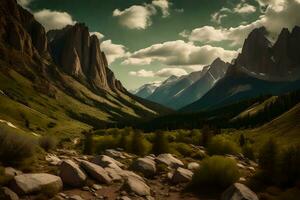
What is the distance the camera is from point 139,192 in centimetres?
2830

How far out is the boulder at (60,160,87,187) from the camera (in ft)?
88.4

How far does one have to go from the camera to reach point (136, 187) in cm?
2875

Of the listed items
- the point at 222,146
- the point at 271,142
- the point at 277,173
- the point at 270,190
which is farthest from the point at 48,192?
the point at 222,146

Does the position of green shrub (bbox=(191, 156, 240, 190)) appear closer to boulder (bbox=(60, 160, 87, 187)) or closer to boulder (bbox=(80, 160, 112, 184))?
boulder (bbox=(80, 160, 112, 184))

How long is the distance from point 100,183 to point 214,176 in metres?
10.0

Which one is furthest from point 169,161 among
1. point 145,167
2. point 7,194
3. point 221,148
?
point 221,148

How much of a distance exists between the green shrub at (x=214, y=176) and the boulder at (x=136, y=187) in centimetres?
515

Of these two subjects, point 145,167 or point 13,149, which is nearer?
point 13,149

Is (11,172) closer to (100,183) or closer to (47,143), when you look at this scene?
(100,183)

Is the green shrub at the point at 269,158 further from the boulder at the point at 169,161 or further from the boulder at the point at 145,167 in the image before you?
the boulder at the point at 145,167

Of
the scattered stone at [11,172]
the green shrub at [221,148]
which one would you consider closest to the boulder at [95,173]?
the scattered stone at [11,172]

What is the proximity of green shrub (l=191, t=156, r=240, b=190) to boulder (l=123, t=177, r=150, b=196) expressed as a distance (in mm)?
5152

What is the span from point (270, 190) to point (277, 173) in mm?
2772

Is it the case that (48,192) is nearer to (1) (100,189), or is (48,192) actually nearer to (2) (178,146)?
(1) (100,189)
